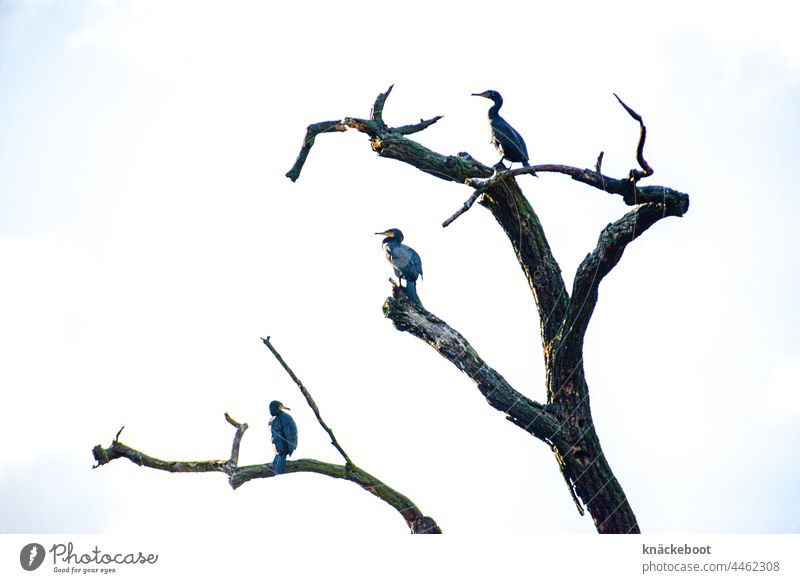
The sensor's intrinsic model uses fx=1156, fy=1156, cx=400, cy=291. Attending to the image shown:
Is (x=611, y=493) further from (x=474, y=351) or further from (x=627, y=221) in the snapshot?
(x=627, y=221)

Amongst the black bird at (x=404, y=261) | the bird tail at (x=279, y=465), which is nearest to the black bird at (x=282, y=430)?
the bird tail at (x=279, y=465)

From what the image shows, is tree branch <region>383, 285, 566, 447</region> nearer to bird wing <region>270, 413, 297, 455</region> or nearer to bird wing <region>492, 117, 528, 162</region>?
bird wing <region>270, 413, 297, 455</region>

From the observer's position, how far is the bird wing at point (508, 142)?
9.79m

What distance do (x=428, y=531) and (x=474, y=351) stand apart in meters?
1.43

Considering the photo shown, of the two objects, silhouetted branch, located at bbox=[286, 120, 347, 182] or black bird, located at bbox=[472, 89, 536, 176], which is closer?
silhouetted branch, located at bbox=[286, 120, 347, 182]

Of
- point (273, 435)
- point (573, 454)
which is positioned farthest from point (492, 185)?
point (273, 435)

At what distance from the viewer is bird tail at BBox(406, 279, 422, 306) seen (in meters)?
9.24

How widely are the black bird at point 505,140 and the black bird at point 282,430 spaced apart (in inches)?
115

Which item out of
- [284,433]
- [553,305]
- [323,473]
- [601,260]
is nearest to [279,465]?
[323,473]

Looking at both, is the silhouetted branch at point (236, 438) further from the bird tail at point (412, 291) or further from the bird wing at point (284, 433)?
the bird tail at point (412, 291)

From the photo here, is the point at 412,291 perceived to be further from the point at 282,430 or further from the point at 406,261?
the point at 282,430

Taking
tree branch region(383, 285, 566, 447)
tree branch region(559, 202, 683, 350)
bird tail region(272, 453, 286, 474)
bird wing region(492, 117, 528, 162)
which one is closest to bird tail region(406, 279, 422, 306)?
tree branch region(383, 285, 566, 447)

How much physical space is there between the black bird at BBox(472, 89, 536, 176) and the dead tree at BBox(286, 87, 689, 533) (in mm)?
497

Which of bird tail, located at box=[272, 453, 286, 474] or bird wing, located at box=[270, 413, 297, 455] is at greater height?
bird wing, located at box=[270, 413, 297, 455]
